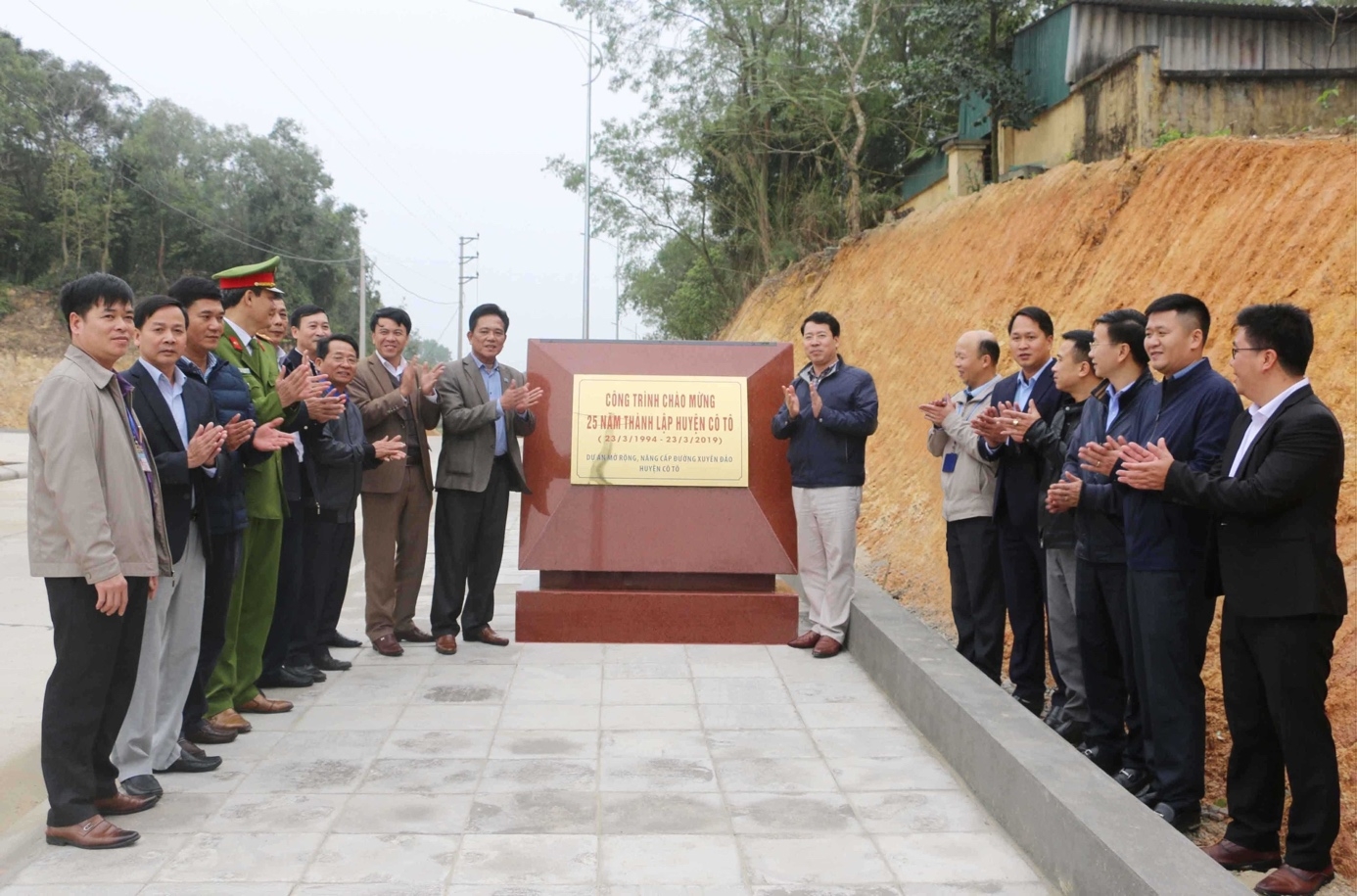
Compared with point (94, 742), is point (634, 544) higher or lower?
higher

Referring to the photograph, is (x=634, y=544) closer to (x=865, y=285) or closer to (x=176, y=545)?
(x=176, y=545)

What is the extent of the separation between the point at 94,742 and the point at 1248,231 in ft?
28.3

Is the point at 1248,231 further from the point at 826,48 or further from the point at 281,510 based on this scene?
the point at 826,48

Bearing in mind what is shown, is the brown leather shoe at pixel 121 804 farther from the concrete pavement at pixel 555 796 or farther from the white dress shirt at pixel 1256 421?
the white dress shirt at pixel 1256 421

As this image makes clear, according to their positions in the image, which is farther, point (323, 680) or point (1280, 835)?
point (323, 680)

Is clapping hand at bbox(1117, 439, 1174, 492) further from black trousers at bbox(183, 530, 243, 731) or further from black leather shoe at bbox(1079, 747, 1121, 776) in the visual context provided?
black trousers at bbox(183, 530, 243, 731)

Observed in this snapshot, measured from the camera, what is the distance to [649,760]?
4.81 metres

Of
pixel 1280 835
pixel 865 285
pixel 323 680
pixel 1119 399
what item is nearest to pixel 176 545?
pixel 323 680

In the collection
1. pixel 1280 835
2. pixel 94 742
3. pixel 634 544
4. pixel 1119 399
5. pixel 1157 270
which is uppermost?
pixel 1157 270

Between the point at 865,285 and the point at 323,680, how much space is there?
1348 cm

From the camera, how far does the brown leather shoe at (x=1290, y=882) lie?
11.3ft

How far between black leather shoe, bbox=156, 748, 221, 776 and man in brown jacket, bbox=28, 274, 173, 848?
0.52 meters

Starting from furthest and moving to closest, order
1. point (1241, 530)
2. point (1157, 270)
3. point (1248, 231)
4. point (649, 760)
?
point (1157, 270) < point (1248, 231) < point (649, 760) < point (1241, 530)

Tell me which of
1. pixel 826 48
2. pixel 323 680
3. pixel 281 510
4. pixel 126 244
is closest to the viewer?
pixel 281 510
